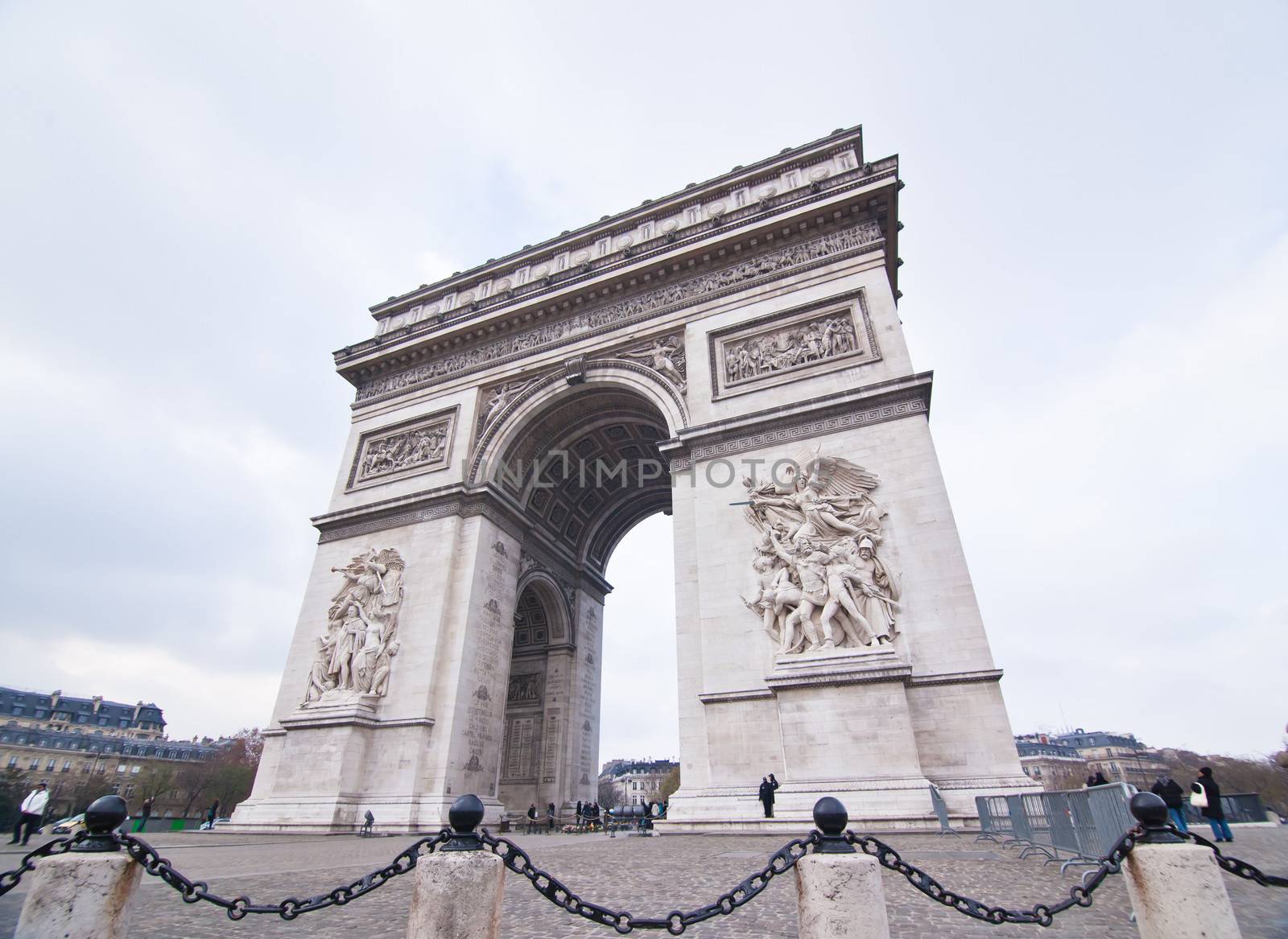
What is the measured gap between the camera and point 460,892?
97.7 inches

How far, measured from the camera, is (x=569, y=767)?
18.6 m

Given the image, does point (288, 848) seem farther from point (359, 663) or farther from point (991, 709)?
point (991, 709)

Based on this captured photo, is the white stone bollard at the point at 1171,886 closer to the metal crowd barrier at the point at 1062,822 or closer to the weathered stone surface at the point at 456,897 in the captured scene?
the metal crowd barrier at the point at 1062,822

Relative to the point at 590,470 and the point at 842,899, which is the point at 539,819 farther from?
the point at 842,899

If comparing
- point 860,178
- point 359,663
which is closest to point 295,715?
point 359,663

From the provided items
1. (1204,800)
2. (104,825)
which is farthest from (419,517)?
(1204,800)

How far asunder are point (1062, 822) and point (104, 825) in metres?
7.39

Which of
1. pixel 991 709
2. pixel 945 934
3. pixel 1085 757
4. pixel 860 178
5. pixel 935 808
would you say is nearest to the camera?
pixel 945 934

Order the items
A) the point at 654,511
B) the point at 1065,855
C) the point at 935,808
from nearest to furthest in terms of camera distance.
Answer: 1. the point at 1065,855
2. the point at 935,808
3. the point at 654,511

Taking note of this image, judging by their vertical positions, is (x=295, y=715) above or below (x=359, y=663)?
below

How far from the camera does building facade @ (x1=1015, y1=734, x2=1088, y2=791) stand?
61969 millimetres

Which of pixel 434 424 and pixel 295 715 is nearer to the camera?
pixel 295 715

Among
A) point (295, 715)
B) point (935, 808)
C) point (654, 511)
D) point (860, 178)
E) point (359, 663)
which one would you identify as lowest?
point (935, 808)

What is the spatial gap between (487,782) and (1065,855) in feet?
38.4
